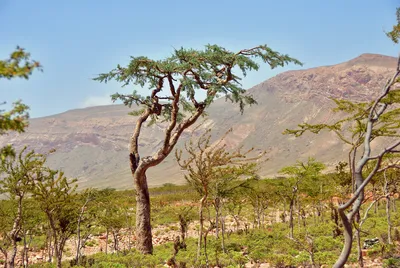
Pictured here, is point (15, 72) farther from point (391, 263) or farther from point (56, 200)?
point (391, 263)

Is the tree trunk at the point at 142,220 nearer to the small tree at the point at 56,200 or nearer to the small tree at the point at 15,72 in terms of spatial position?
the small tree at the point at 56,200

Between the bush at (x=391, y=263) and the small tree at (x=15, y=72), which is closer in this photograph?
the small tree at (x=15, y=72)

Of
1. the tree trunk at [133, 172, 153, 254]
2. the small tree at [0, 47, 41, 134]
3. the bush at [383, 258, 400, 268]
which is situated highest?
the small tree at [0, 47, 41, 134]

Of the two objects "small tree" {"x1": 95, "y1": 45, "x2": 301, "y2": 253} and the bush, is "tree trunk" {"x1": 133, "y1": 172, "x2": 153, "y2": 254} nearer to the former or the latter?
"small tree" {"x1": 95, "y1": 45, "x2": 301, "y2": 253}

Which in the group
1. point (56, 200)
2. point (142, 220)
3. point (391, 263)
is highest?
point (56, 200)

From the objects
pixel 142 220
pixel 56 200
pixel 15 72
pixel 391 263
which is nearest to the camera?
pixel 15 72

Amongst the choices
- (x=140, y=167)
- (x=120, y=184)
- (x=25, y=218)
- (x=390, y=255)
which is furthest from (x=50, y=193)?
(x=120, y=184)

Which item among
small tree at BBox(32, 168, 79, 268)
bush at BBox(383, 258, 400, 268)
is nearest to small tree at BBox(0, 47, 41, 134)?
small tree at BBox(32, 168, 79, 268)

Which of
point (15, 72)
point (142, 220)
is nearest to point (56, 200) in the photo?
point (142, 220)

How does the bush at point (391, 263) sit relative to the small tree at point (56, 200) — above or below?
below

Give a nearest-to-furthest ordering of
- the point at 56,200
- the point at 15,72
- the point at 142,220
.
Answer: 1. the point at 15,72
2. the point at 56,200
3. the point at 142,220

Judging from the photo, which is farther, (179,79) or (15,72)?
(179,79)

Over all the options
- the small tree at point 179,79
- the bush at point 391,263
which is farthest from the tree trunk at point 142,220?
the bush at point 391,263

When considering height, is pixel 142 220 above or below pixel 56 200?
below
